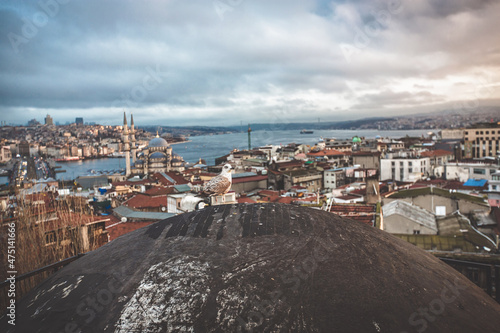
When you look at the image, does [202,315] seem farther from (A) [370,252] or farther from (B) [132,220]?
(B) [132,220]

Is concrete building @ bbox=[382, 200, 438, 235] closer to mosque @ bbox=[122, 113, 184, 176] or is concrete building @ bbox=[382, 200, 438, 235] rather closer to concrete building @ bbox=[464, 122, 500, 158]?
concrete building @ bbox=[464, 122, 500, 158]

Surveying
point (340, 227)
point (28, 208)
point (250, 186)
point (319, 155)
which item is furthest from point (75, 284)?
point (319, 155)

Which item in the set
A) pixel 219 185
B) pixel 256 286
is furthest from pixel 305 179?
pixel 256 286

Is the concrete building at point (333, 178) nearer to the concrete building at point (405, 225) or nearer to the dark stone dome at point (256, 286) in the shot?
the concrete building at point (405, 225)

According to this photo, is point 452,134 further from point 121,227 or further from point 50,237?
point 50,237

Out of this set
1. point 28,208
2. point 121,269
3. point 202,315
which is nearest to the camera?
point 202,315

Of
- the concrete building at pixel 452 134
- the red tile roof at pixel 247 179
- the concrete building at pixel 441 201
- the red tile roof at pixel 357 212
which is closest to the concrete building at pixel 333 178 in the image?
the red tile roof at pixel 247 179
